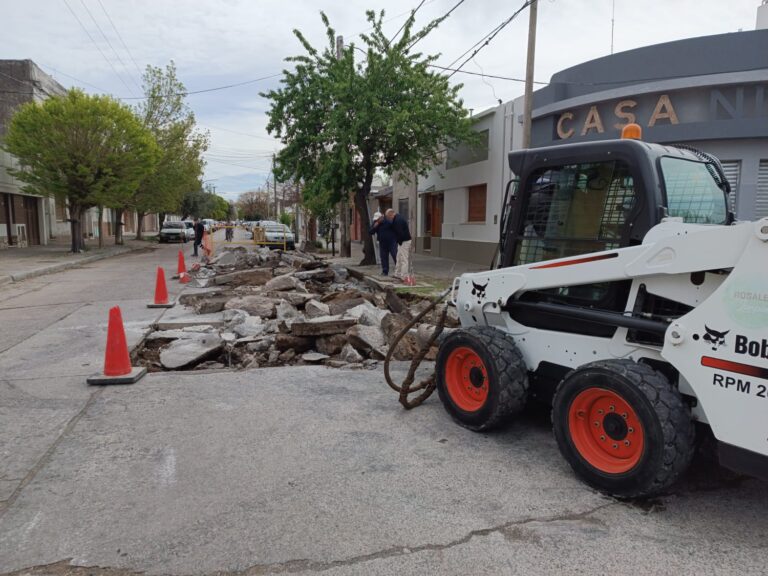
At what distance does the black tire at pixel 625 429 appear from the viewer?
3.12m

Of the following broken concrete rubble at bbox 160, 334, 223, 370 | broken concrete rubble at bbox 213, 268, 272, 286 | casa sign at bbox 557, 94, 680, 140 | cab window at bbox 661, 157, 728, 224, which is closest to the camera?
cab window at bbox 661, 157, 728, 224

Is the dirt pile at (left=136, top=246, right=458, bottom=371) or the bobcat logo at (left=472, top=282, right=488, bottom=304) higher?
the bobcat logo at (left=472, top=282, right=488, bottom=304)

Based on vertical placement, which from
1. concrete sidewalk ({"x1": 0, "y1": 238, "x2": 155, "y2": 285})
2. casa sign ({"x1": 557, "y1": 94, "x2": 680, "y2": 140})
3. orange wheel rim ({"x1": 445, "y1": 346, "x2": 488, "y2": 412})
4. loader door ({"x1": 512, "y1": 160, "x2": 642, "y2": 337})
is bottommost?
concrete sidewalk ({"x1": 0, "y1": 238, "x2": 155, "y2": 285})

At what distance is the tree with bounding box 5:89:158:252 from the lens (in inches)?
859

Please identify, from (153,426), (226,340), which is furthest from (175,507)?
(226,340)

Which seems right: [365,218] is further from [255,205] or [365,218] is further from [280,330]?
[255,205]

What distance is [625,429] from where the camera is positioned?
339 cm

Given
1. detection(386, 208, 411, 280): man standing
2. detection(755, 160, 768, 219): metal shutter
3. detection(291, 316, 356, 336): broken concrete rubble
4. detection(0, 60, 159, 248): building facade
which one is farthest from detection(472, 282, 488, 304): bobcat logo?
detection(0, 60, 159, 248): building facade

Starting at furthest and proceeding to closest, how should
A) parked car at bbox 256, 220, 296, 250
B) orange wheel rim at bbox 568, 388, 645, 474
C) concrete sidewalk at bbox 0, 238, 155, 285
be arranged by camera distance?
parked car at bbox 256, 220, 296, 250, concrete sidewalk at bbox 0, 238, 155, 285, orange wheel rim at bbox 568, 388, 645, 474

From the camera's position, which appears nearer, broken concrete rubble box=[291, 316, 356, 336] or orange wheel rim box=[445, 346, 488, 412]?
orange wheel rim box=[445, 346, 488, 412]

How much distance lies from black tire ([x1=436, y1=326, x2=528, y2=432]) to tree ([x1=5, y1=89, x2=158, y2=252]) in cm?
2266

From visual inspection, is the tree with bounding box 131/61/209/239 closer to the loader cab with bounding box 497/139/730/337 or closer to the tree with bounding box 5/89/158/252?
the tree with bounding box 5/89/158/252

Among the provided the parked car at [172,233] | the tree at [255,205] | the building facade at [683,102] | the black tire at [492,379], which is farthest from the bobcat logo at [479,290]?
the tree at [255,205]

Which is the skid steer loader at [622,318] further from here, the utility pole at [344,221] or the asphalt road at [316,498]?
the utility pole at [344,221]
